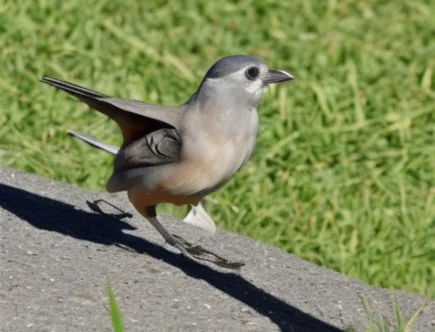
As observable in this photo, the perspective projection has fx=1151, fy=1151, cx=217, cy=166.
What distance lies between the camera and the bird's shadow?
15.2 feet

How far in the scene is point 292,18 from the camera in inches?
368

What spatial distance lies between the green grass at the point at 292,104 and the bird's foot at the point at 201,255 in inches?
48.6

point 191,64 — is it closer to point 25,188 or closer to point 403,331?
point 25,188

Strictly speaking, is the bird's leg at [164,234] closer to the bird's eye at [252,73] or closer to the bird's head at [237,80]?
the bird's head at [237,80]

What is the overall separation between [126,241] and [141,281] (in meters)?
0.59

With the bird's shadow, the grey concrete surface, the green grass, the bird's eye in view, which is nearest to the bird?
the bird's eye

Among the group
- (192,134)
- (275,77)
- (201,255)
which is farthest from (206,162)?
(201,255)

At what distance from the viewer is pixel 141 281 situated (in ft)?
15.6

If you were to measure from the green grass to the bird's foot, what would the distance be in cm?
123

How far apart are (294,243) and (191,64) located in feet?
7.89

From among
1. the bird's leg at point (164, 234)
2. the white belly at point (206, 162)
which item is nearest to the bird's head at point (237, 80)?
the white belly at point (206, 162)

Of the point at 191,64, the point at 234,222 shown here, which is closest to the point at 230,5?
the point at 191,64

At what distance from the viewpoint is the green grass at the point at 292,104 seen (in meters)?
6.64

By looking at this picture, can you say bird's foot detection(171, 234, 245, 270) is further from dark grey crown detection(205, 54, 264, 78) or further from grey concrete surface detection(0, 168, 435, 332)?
dark grey crown detection(205, 54, 264, 78)
